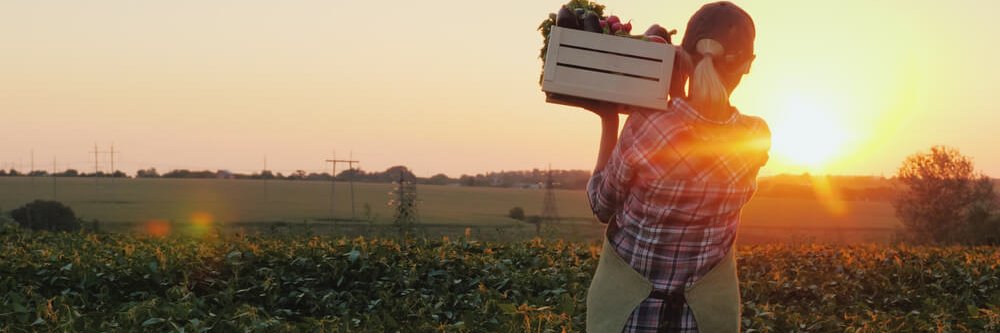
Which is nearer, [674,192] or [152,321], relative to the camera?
[674,192]

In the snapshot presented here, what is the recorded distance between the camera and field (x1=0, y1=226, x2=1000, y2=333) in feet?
17.6

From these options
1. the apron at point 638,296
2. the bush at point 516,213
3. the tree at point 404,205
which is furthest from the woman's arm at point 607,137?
the bush at point 516,213

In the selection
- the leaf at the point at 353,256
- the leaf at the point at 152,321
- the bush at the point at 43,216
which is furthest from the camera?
the bush at the point at 43,216

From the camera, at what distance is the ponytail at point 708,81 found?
2.63 meters

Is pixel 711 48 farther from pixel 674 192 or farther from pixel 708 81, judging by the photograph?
pixel 674 192

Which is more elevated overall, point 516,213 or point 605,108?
point 605,108

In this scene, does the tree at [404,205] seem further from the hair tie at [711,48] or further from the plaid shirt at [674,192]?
the hair tie at [711,48]

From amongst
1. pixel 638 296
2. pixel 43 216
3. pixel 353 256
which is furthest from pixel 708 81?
pixel 43 216

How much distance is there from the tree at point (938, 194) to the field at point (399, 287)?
35.7 metres

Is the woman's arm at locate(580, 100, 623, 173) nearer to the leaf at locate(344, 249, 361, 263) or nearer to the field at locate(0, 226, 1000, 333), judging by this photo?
the field at locate(0, 226, 1000, 333)

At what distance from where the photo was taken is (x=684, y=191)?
2658mm

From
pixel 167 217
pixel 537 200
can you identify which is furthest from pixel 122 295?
pixel 537 200

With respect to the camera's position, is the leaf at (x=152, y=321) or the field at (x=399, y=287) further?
the field at (x=399, y=287)

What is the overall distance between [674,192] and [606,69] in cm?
46
